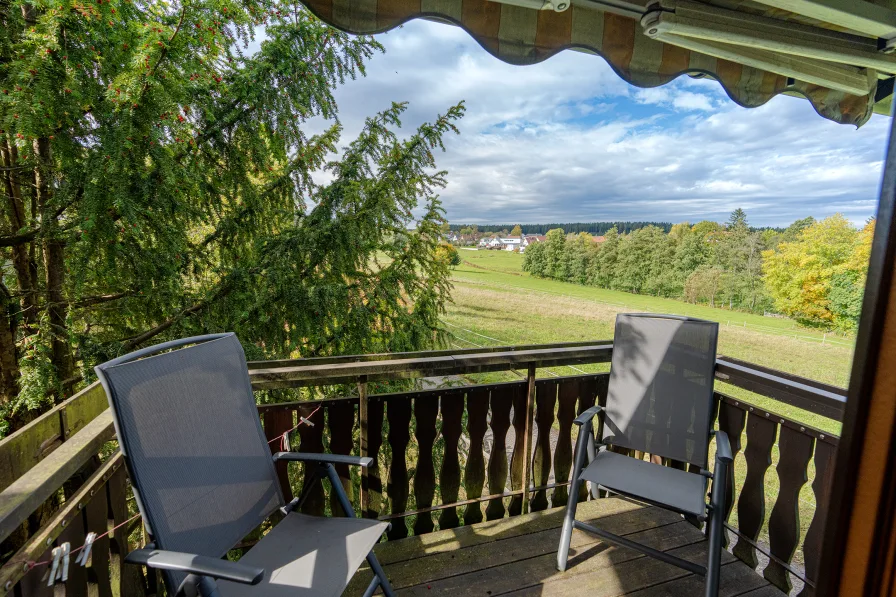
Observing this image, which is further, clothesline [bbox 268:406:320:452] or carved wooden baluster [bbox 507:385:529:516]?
carved wooden baluster [bbox 507:385:529:516]

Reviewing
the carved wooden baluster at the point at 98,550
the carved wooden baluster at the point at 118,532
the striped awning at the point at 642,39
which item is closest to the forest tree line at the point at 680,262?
the striped awning at the point at 642,39

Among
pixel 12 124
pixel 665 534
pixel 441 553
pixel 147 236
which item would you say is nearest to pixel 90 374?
pixel 147 236

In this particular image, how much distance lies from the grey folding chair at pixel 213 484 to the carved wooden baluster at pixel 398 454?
0.49 meters

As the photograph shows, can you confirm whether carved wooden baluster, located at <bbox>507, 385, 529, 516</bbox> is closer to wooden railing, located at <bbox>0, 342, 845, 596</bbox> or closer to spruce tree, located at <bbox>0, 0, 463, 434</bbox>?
wooden railing, located at <bbox>0, 342, 845, 596</bbox>

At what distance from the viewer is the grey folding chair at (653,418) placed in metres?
1.98

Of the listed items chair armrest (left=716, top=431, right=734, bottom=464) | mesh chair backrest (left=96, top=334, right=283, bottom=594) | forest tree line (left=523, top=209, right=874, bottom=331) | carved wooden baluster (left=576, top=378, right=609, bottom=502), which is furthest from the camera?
forest tree line (left=523, top=209, right=874, bottom=331)

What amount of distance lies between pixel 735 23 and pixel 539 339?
23322mm

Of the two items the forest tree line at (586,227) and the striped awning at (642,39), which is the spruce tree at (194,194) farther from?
the forest tree line at (586,227)

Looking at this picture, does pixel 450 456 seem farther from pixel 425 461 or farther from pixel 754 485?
pixel 754 485

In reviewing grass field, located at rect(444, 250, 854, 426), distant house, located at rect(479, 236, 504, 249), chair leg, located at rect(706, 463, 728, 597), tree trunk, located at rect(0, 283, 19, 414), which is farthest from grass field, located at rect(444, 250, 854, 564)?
chair leg, located at rect(706, 463, 728, 597)

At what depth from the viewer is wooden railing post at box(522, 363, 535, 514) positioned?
7.61 feet

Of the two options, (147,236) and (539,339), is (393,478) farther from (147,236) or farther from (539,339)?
(539,339)

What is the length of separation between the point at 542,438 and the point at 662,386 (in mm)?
728

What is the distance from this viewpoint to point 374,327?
4.21 metres
